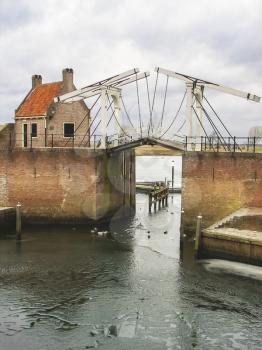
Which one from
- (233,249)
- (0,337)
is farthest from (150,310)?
(233,249)

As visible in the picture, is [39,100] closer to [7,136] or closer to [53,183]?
[7,136]

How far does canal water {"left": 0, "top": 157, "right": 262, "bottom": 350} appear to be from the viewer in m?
11.6

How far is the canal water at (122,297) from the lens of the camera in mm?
11641

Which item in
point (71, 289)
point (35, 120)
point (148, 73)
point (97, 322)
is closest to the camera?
point (97, 322)

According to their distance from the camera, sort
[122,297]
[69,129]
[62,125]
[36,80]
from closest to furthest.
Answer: [122,297]
[62,125]
[69,129]
[36,80]

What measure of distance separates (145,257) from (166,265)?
1.53 m

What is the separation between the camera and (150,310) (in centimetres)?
1338

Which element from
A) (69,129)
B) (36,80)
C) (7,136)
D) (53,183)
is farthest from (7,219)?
(36,80)

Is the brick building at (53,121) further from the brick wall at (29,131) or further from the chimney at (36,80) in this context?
the chimney at (36,80)

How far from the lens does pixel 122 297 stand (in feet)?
47.4

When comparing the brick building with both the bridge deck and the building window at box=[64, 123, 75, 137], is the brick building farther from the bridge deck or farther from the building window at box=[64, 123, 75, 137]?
the bridge deck

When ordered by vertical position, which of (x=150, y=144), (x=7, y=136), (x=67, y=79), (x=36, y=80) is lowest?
(x=150, y=144)

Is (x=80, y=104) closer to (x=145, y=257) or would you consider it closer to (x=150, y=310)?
(x=145, y=257)

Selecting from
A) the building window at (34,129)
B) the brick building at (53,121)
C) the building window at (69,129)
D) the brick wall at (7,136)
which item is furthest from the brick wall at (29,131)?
the building window at (69,129)
